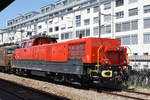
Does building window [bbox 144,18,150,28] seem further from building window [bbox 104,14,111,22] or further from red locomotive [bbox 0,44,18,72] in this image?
red locomotive [bbox 0,44,18,72]

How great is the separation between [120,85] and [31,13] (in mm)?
66050

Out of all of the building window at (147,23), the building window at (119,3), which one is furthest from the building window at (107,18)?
the building window at (147,23)

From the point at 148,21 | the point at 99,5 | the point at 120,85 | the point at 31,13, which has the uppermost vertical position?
the point at 31,13

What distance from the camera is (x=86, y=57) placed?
410 inches

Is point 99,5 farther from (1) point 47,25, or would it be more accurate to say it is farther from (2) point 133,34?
(1) point 47,25

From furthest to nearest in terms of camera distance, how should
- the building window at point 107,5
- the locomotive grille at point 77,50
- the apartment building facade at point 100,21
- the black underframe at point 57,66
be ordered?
1. the building window at point 107,5
2. the apartment building facade at point 100,21
3. the locomotive grille at point 77,50
4. the black underframe at point 57,66

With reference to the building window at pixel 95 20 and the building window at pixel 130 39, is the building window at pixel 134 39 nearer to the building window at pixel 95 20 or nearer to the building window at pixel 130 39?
the building window at pixel 130 39

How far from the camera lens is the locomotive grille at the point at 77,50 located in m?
10.8

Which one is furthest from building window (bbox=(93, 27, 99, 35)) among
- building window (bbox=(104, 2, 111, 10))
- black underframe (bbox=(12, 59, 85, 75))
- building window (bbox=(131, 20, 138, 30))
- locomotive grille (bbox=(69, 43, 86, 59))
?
locomotive grille (bbox=(69, 43, 86, 59))

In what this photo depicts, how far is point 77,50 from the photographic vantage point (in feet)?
36.7

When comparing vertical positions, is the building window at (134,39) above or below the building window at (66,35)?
below

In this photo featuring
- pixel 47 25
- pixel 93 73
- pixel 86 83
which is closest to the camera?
pixel 93 73

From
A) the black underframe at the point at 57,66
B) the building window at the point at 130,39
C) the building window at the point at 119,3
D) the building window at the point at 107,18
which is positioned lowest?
the black underframe at the point at 57,66

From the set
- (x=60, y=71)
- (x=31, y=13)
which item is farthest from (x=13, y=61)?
(x=31, y=13)
